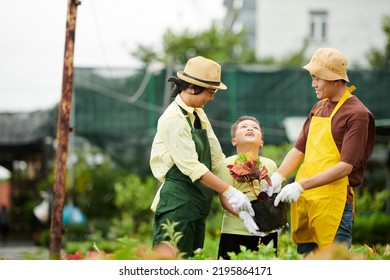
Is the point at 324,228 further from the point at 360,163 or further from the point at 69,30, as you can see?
the point at 69,30

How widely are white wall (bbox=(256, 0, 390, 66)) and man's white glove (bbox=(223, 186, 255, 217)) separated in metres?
10.8

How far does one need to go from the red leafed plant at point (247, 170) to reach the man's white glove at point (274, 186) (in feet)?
0.10

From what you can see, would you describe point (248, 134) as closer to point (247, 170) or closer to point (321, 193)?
point (247, 170)

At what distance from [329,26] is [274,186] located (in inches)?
565

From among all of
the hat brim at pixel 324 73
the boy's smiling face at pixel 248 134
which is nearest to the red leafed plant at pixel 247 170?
the boy's smiling face at pixel 248 134

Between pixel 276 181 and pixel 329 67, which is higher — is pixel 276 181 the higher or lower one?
the lower one

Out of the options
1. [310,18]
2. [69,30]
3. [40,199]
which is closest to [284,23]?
[310,18]

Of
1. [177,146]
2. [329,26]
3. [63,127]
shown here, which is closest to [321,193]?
[177,146]

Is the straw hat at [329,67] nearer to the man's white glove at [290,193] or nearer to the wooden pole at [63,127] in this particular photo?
the man's white glove at [290,193]

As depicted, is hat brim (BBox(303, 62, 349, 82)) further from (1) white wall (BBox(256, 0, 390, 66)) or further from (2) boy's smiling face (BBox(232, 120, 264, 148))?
(1) white wall (BBox(256, 0, 390, 66))

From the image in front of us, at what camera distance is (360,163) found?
3850 millimetres

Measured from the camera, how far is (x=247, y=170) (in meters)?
3.73

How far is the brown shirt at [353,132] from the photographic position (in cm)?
373
